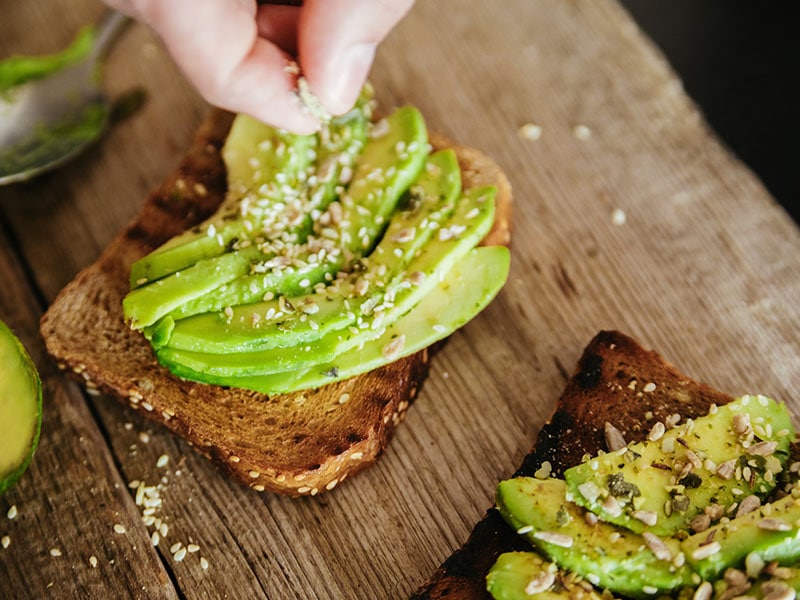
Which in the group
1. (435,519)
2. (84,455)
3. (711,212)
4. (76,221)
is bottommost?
(435,519)

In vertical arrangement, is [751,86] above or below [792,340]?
above

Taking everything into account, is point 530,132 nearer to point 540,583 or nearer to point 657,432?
point 657,432

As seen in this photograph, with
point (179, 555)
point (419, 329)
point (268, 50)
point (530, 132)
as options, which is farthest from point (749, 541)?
point (268, 50)

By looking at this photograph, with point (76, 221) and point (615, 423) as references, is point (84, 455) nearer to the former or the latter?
point (76, 221)

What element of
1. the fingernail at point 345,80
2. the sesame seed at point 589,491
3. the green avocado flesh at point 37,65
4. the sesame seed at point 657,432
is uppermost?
the fingernail at point 345,80

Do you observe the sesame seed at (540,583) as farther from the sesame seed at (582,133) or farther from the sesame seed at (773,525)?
the sesame seed at (582,133)

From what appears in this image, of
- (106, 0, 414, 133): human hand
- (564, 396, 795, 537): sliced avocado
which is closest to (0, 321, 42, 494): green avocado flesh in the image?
(106, 0, 414, 133): human hand

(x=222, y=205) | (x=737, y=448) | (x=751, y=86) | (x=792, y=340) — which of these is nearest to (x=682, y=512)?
(x=737, y=448)

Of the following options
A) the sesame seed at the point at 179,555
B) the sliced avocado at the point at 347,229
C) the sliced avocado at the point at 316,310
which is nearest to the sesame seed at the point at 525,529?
the sliced avocado at the point at 316,310
